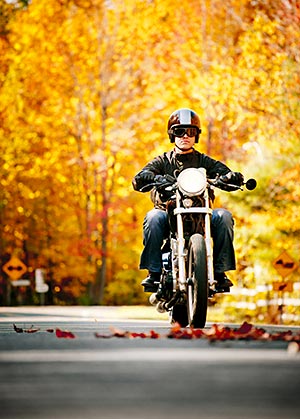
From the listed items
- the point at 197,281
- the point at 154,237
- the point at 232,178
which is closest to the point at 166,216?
the point at 154,237

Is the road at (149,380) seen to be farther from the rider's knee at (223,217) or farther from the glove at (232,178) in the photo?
the glove at (232,178)

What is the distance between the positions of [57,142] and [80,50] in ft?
10.6

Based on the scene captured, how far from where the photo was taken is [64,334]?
11.7 meters

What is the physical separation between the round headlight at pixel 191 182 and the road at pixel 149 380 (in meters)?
2.84


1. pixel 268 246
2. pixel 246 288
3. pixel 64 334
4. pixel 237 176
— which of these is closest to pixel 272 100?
pixel 268 246

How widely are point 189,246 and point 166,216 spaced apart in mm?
693

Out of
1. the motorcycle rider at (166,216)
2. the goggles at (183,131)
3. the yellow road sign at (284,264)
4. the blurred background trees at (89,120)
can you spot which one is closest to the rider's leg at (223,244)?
the motorcycle rider at (166,216)

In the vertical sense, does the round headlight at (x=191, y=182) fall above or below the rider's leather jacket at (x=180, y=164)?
below

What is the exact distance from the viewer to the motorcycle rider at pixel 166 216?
13352 millimetres

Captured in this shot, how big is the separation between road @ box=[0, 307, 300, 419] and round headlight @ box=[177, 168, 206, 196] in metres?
2.84

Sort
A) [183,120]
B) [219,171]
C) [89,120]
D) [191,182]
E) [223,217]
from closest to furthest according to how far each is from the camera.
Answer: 1. [191,182]
2. [223,217]
3. [183,120]
4. [219,171]
5. [89,120]

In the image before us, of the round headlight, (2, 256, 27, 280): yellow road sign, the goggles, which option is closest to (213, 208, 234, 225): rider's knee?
the round headlight

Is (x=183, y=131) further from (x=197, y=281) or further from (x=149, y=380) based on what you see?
(x=149, y=380)

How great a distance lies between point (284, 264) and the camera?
26.4 meters
